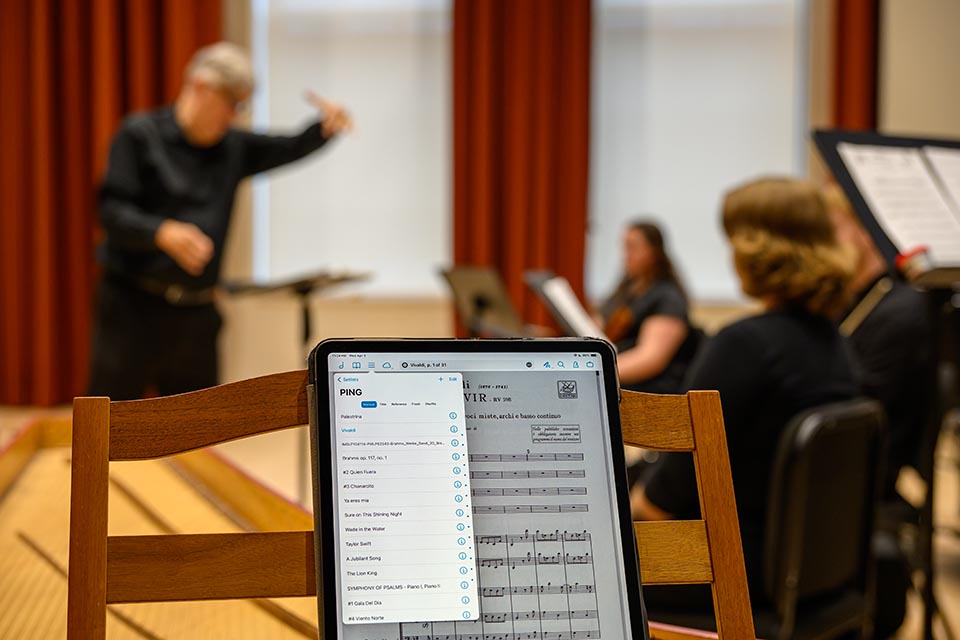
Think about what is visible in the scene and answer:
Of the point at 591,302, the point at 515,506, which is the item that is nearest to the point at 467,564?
the point at 515,506

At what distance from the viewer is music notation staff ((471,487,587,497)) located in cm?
71

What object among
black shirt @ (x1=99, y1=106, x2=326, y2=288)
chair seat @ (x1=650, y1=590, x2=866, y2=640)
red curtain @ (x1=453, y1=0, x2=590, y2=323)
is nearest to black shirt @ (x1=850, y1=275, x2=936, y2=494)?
chair seat @ (x1=650, y1=590, x2=866, y2=640)

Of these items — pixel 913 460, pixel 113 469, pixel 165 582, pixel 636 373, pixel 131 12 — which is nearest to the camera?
pixel 165 582

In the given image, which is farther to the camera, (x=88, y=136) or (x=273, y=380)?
(x=88, y=136)

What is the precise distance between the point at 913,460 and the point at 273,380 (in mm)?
2093

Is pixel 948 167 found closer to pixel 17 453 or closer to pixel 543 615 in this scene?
pixel 543 615

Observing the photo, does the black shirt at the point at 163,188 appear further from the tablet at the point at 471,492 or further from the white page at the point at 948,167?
the tablet at the point at 471,492

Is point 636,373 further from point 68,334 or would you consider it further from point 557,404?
point 68,334

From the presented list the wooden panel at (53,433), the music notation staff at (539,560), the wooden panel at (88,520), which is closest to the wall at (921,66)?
the wooden panel at (53,433)

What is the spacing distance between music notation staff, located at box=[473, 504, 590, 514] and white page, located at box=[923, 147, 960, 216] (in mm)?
1341

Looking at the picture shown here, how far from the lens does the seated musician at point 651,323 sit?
10.2 ft

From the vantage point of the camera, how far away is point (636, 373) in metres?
3.05

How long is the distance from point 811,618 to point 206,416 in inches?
50.0

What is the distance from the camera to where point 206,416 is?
27.4 inches
